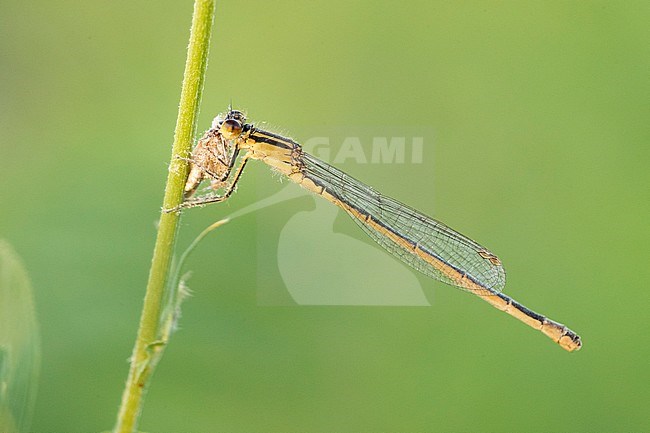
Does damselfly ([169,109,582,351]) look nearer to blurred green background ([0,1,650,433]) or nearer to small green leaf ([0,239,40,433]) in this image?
blurred green background ([0,1,650,433])

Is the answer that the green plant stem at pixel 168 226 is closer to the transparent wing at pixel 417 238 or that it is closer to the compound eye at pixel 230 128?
the compound eye at pixel 230 128

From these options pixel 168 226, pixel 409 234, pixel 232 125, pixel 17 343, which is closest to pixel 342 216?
pixel 409 234

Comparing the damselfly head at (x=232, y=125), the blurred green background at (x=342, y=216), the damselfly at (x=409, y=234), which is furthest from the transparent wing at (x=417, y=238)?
the damselfly head at (x=232, y=125)

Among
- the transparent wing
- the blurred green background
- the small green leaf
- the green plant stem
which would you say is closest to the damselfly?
the transparent wing

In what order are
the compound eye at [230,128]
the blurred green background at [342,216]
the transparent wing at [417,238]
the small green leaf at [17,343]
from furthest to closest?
the transparent wing at [417,238] → the blurred green background at [342,216] → the compound eye at [230,128] → the small green leaf at [17,343]

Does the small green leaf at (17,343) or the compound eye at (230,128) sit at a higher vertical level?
the compound eye at (230,128)

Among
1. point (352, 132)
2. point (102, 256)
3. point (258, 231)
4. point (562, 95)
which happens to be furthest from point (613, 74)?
point (102, 256)

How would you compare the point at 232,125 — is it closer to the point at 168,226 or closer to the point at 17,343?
the point at 168,226
